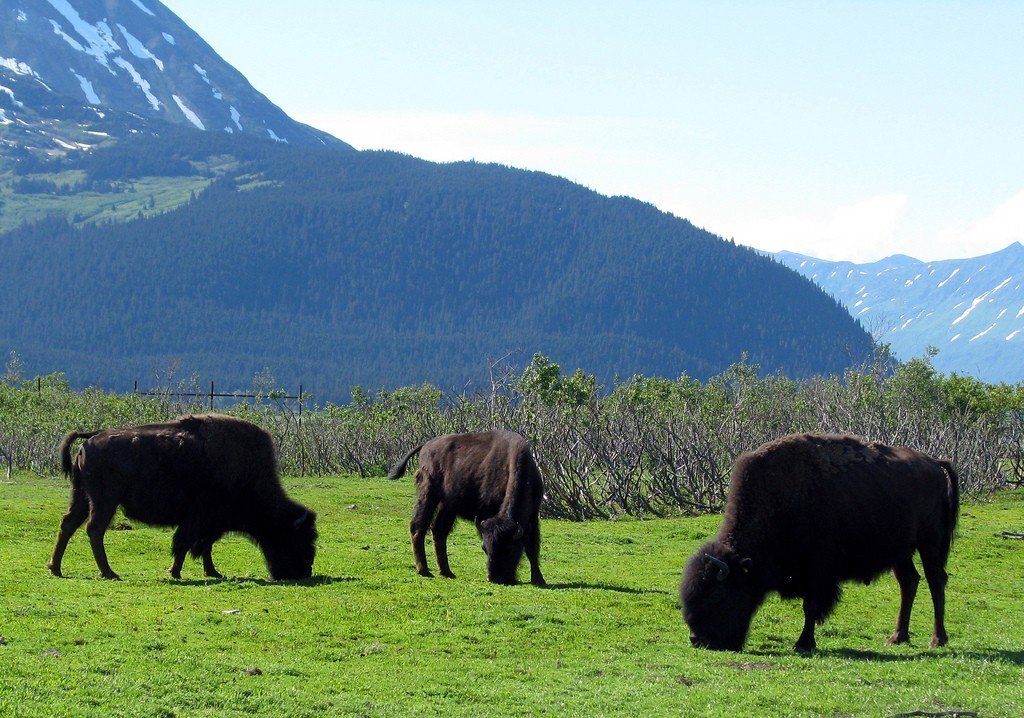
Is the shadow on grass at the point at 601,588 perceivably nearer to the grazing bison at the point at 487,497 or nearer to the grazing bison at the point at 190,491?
the grazing bison at the point at 487,497

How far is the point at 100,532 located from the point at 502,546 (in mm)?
5004

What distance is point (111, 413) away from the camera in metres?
41.8

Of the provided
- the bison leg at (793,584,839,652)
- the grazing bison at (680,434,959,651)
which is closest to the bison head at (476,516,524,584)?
the grazing bison at (680,434,959,651)

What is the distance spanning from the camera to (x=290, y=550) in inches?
603

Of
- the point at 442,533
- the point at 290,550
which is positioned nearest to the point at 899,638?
the point at 442,533

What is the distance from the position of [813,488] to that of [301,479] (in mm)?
25742

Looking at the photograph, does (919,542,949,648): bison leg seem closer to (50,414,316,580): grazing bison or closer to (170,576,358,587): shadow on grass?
(170,576,358,587): shadow on grass

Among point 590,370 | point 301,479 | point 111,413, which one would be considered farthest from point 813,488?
point 590,370

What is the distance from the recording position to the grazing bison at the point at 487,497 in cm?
1487

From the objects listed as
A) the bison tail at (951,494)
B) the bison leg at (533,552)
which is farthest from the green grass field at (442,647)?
the bison tail at (951,494)

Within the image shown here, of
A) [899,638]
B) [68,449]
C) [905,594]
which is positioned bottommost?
[899,638]

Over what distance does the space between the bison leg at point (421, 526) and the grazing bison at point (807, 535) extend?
203 inches

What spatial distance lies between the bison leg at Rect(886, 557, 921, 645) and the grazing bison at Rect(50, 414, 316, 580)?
7.29 metres

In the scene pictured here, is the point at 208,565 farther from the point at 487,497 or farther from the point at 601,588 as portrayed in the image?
the point at 601,588
